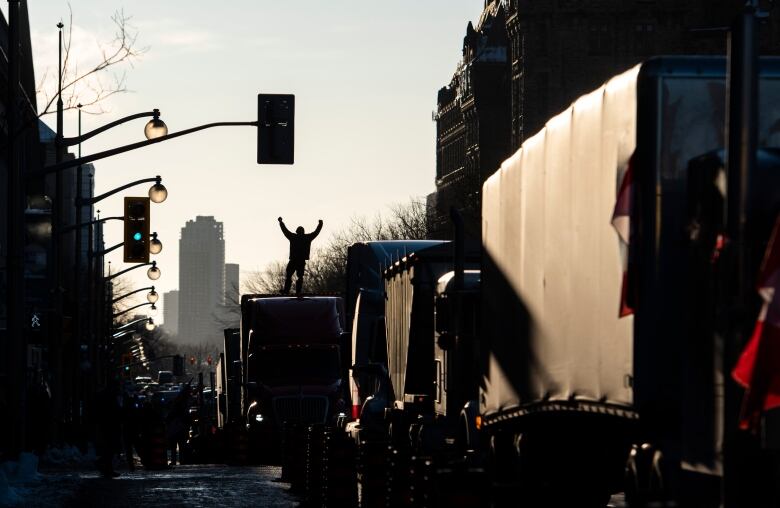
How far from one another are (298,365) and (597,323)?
98.9 ft

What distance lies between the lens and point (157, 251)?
61281 millimetres

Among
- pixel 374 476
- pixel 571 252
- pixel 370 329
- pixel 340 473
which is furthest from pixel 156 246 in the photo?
pixel 571 252

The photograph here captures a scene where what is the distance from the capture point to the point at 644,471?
12586mm

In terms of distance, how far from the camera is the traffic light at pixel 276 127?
27.6m

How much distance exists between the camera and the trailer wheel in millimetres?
12172

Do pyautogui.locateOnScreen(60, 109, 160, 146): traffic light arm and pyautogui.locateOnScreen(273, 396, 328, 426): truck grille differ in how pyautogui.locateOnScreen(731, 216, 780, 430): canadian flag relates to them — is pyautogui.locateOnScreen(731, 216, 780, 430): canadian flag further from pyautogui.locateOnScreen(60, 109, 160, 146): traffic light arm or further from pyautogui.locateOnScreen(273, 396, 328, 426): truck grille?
pyautogui.locateOnScreen(273, 396, 328, 426): truck grille

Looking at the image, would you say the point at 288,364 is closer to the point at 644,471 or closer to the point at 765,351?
the point at 644,471

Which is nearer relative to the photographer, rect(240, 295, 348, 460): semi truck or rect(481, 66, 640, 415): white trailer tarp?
rect(481, 66, 640, 415): white trailer tarp

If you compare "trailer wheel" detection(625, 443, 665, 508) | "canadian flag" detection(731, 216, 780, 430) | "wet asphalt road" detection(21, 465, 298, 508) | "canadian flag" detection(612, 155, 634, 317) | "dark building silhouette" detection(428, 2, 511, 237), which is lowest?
"wet asphalt road" detection(21, 465, 298, 508)

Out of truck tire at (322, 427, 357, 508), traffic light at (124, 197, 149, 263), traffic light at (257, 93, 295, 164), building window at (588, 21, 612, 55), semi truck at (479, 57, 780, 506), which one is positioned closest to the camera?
semi truck at (479, 57, 780, 506)

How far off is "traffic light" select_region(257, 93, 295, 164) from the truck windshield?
1549cm

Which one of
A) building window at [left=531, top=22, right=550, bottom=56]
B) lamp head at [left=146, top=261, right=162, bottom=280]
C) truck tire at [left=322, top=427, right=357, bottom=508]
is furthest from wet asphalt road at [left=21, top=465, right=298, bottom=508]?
building window at [left=531, top=22, right=550, bottom=56]

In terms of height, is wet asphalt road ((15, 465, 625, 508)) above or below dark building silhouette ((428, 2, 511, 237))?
below

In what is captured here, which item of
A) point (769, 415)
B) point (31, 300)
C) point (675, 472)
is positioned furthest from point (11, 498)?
point (31, 300)
